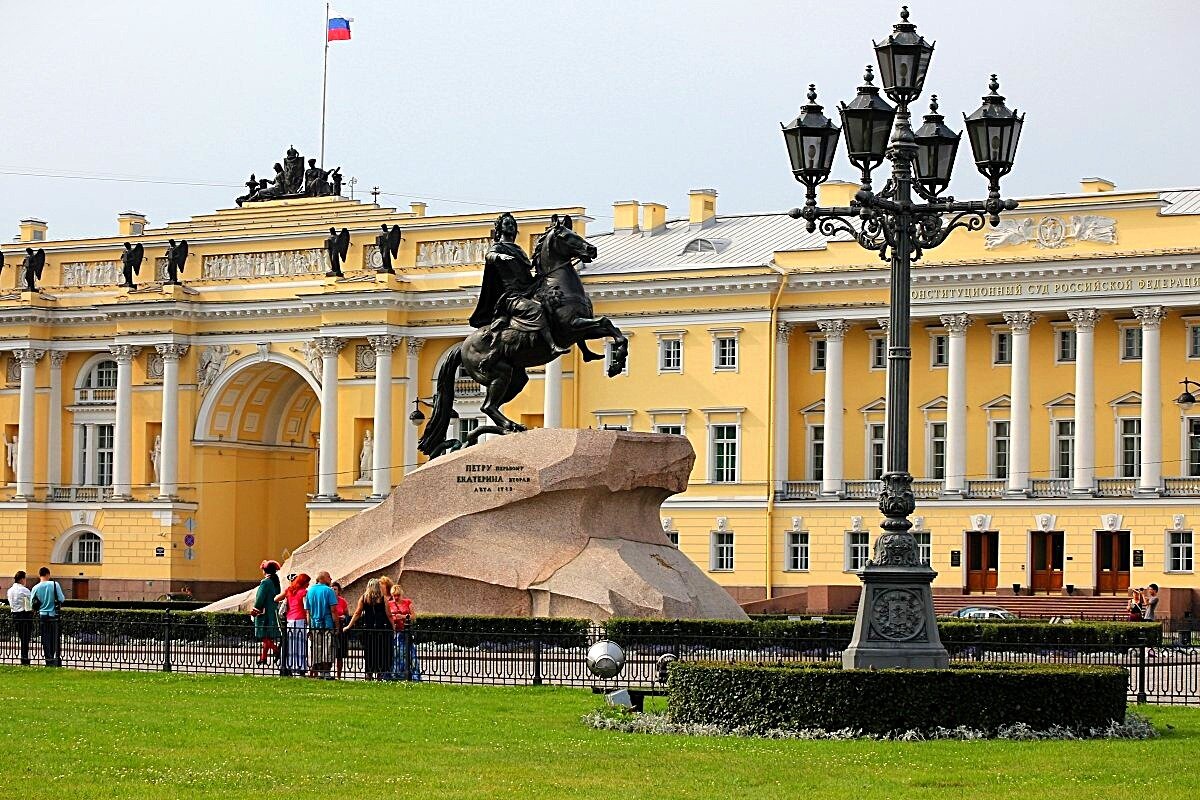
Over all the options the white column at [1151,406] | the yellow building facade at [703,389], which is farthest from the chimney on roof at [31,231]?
the white column at [1151,406]

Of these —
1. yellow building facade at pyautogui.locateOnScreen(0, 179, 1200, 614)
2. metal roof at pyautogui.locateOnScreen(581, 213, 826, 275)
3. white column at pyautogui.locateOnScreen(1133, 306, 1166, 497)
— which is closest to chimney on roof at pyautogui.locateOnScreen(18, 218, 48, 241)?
yellow building facade at pyautogui.locateOnScreen(0, 179, 1200, 614)

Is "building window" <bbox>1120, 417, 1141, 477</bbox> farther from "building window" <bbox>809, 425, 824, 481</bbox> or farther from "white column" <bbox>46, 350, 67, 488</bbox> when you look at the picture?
"white column" <bbox>46, 350, 67, 488</bbox>

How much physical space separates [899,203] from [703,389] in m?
56.0

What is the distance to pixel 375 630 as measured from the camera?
1211 inches

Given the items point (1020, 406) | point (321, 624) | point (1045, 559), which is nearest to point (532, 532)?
point (321, 624)

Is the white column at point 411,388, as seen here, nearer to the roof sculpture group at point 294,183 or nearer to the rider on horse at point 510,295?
the roof sculpture group at point 294,183

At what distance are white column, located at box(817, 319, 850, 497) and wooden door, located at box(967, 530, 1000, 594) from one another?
488cm

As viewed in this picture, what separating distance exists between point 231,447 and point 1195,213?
119 feet

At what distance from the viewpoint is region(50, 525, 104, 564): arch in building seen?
8706 centimetres

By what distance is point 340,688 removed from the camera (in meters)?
28.6

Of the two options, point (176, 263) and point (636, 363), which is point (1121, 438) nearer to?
point (636, 363)

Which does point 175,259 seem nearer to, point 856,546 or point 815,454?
point 815,454

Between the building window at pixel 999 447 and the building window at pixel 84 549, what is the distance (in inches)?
1290

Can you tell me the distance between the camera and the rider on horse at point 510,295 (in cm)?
3509
